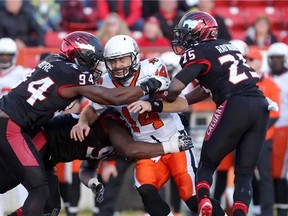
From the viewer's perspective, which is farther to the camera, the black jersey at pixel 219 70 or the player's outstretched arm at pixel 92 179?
the player's outstretched arm at pixel 92 179

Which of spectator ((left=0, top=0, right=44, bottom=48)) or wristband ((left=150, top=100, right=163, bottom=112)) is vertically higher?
spectator ((left=0, top=0, right=44, bottom=48))

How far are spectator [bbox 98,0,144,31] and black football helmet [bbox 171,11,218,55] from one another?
17.4 ft

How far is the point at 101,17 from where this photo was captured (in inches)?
524

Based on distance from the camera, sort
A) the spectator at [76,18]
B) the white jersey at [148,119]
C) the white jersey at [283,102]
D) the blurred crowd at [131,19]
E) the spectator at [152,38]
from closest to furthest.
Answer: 1. the white jersey at [148,119]
2. the white jersey at [283,102]
3. the spectator at [152,38]
4. the blurred crowd at [131,19]
5. the spectator at [76,18]

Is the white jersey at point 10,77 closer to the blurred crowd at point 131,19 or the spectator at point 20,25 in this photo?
the blurred crowd at point 131,19

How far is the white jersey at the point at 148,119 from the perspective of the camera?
318 inches

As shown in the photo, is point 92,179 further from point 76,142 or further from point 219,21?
point 219,21

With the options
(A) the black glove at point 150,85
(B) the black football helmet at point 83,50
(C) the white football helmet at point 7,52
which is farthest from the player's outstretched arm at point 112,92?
(C) the white football helmet at point 7,52

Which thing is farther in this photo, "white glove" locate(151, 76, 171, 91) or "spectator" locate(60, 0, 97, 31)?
"spectator" locate(60, 0, 97, 31)

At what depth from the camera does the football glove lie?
771 cm

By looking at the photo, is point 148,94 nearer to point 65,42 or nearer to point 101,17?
point 65,42

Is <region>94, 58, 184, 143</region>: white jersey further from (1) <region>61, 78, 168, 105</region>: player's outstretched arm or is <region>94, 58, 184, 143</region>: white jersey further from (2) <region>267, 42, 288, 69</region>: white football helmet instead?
(2) <region>267, 42, 288, 69</region>: white football helmet

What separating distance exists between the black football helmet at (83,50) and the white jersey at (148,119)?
0.80 ft

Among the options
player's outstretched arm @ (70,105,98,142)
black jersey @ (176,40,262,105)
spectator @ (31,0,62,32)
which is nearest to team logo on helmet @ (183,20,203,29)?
black jersey @ (176,40,262,105)
